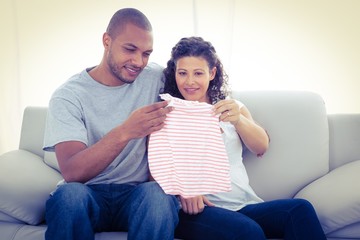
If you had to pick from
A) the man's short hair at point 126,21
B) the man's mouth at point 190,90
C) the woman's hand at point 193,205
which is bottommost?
the woman's hand at point 193,205

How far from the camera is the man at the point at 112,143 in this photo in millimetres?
1214

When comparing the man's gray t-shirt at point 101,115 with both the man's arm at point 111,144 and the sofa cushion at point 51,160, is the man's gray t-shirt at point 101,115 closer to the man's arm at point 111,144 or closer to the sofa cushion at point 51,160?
the man's arm at point 111,144

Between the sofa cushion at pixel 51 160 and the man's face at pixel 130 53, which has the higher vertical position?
the man's face at pixel 130 53

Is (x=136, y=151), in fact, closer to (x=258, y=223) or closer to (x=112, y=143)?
(x=112, y=143)

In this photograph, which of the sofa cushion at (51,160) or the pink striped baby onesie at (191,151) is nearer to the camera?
the pink striped baby onesie at (191,151)

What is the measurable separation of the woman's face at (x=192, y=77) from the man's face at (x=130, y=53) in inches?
5.8

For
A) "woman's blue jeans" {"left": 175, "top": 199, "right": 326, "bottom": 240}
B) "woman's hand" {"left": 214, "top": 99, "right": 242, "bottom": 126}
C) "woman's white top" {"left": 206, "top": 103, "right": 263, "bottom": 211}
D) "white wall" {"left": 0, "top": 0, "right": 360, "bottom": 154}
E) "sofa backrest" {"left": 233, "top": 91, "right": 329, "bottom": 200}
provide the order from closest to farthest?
"woman's blue jeans" {"left": 175, "top": 199, "right": 326, "bottom": 240}
"woman's hand" {"left": 214, "top": 99, "right": 242, "bottom": 126}
"woman's white top" {"left": 206, "top": 103, "right": 263, "bottom": 211}
"sofa backrest" {"left": 233, "top": 91, "right": 329, "bottom": 200}
"white wall" {"left": 0, "top": 0, "right": 360, "bottom": 154}

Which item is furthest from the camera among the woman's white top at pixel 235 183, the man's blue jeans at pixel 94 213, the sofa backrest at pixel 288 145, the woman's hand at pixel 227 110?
the sofa backrest at pixel 288 145

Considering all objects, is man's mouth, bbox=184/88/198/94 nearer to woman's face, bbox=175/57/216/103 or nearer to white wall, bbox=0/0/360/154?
woman's face, bbox=175/57/216/103

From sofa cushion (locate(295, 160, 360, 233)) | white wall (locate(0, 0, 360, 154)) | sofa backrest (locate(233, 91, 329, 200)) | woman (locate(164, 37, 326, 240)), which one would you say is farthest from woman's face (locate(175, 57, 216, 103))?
white wall (locate(0, 0, 360, 154))

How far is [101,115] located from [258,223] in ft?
2.23

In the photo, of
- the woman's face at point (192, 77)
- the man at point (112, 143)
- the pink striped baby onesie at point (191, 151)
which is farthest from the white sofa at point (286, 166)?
the woman's face at point (192, 77)

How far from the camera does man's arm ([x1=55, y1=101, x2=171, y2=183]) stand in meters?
1.33

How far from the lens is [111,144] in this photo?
1.35 meters
